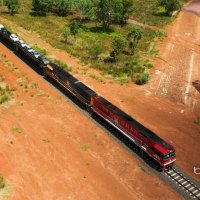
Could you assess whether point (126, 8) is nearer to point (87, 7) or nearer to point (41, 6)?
point (87, 7)

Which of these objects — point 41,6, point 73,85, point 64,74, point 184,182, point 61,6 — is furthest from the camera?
point 61,6

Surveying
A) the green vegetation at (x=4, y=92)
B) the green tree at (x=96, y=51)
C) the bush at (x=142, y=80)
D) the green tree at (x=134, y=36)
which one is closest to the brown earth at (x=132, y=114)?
the bush at (x=142, y=80)

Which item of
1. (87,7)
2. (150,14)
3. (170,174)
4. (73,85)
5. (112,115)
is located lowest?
(170,174)

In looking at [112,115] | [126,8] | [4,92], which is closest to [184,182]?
[112,115]

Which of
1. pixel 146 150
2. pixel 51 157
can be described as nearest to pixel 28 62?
pixel 51 157

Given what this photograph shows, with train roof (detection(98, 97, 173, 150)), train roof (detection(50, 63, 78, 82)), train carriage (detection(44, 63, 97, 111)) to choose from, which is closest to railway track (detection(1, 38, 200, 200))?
train roof (detection(98, 97, 173, 150))

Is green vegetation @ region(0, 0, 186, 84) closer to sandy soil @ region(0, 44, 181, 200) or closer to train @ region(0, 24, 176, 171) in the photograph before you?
train @ region(0, 24, 176, 171)

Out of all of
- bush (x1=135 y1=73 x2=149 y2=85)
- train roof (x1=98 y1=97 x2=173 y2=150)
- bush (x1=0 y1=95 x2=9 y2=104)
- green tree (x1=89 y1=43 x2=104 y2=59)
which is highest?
green tree (x1=89 y1=43 x2=104 y2=59)
